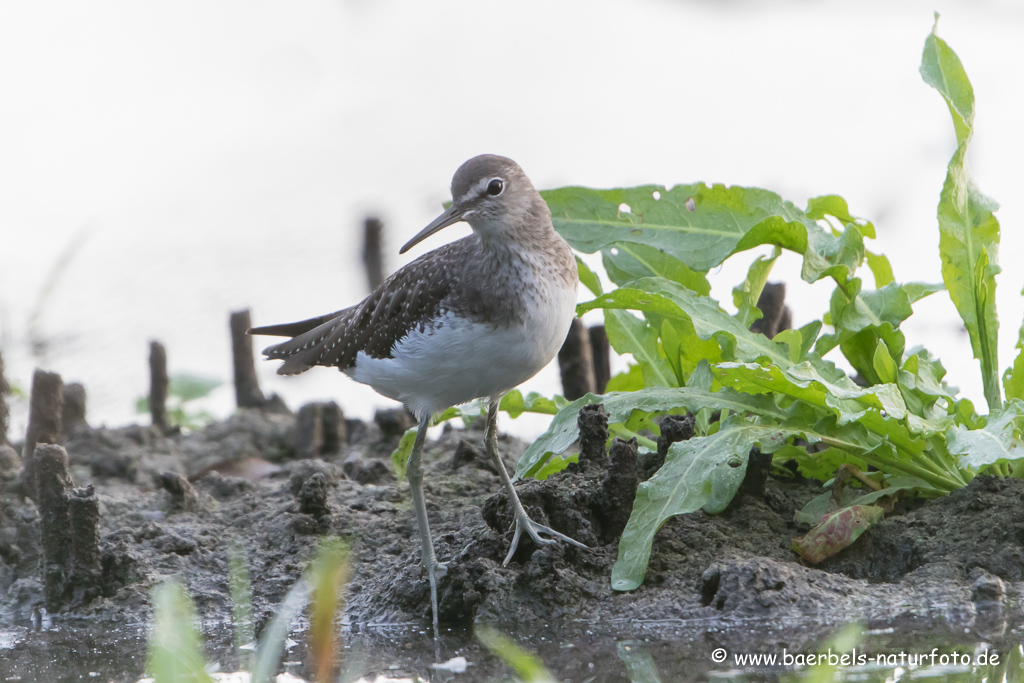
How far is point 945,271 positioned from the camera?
4.38 meters

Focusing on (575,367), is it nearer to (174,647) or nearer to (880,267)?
(880,267)

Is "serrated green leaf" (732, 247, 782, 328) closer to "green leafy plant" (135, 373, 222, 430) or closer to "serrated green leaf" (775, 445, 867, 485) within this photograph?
"serrated green leaf" (775, 445, 867, 485)

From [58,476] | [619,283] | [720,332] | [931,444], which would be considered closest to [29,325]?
[58,476]

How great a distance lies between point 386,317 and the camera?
4.48 metres

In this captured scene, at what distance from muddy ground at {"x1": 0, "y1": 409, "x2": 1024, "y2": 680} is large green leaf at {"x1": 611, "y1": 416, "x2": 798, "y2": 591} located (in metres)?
0.13

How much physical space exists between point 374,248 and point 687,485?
477cm

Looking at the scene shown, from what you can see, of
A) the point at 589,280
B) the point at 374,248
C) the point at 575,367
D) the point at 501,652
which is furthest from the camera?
the point at 374,248

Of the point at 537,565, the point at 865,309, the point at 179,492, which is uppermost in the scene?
the point at 865,309

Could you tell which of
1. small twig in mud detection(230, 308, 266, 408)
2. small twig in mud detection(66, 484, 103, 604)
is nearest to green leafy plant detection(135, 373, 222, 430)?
small twig in mud detection(230, 308, 266, 408)

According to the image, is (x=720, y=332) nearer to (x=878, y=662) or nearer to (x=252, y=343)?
(x=878, y=662)

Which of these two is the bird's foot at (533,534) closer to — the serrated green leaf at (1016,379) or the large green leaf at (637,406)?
the large green leaf at (637,406)

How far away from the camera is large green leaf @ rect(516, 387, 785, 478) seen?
4156 millimetres

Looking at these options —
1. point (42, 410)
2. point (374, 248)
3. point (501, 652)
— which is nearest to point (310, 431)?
point (42, 410)

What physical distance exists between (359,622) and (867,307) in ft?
8.70
